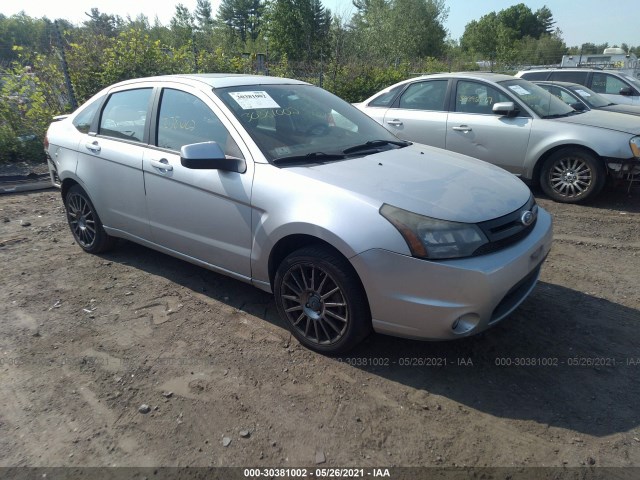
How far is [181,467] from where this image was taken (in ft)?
7.55

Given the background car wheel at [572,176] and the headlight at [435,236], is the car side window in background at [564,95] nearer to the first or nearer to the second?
the background car wheel at [572,176]

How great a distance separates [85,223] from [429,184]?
3503mm

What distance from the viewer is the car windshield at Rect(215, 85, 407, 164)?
3.34 meters

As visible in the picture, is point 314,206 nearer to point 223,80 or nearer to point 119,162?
point 223,80

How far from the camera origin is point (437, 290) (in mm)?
2613

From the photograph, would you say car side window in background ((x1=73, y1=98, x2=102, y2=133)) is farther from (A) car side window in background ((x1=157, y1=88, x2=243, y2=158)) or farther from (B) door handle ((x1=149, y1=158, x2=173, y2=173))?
(B) door handle ((x1=149, y1=158, x2=173, y2=173))

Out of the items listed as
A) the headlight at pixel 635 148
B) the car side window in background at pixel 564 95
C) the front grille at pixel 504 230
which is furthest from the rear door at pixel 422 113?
the front grille at pixel 504 230

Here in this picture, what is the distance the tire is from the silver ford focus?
20 cm

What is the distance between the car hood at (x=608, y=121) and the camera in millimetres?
6023

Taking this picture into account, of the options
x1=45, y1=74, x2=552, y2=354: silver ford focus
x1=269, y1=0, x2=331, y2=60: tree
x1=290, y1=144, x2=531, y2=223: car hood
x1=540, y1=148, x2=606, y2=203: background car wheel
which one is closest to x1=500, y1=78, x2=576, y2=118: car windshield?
x1=540, y1=148, x2=606, y2=203: background car wheel

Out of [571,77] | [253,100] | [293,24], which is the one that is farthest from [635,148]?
[293,24]

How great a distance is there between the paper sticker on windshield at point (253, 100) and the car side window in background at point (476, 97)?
4.09 m

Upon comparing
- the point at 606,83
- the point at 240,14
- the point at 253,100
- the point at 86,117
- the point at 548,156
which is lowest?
the point at 548,156

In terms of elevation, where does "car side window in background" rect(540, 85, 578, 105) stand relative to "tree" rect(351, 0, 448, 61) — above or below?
below
